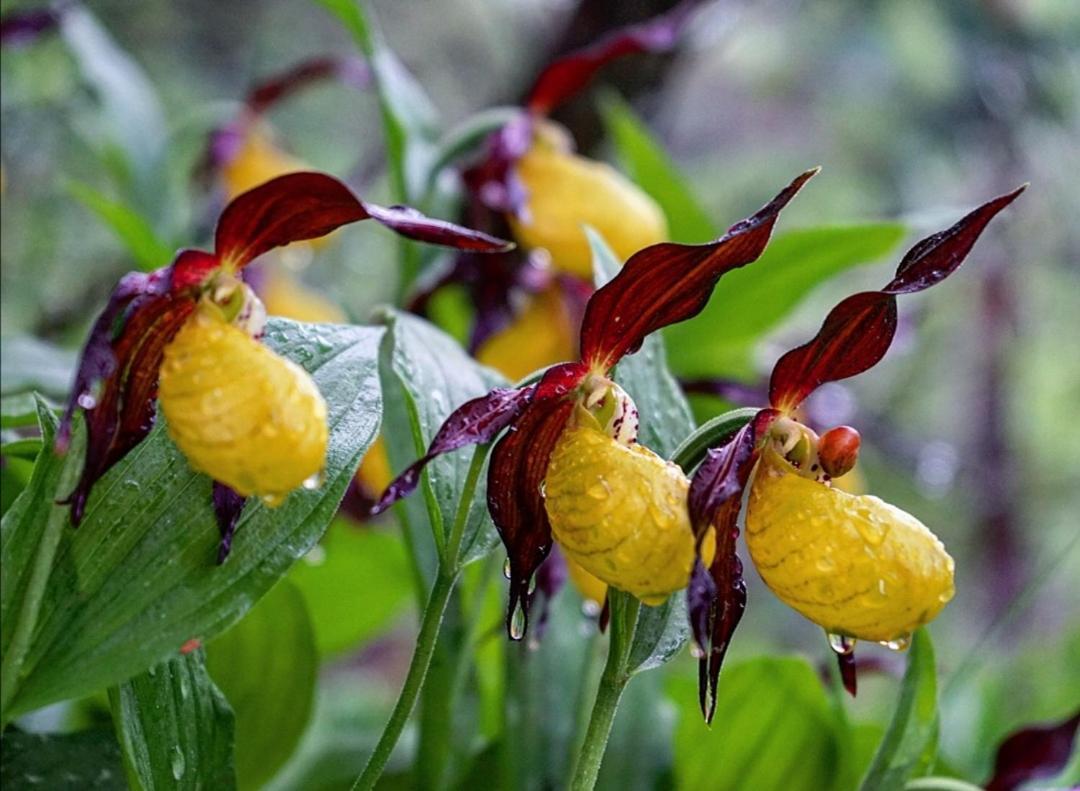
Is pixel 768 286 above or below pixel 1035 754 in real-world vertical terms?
above

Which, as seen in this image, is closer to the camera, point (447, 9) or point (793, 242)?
point (793, 242)

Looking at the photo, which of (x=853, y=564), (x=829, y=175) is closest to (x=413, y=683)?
(x=853, y=564)

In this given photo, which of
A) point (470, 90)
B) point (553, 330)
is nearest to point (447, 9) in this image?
point (470, 90)

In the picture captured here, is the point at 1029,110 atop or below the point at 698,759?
below

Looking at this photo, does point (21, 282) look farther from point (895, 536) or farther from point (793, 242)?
point (895, 536)

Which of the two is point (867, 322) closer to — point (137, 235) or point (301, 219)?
point (301, 219)

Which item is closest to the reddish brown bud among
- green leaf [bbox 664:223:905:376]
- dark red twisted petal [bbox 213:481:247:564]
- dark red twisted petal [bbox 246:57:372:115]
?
dark red twisted petal [bbox 213:481:247:564]

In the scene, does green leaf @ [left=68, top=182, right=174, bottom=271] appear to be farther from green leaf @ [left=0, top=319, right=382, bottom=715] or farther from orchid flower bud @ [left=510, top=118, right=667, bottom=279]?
green leaf @ [left=0, top=319, right=382, bottom=715]
